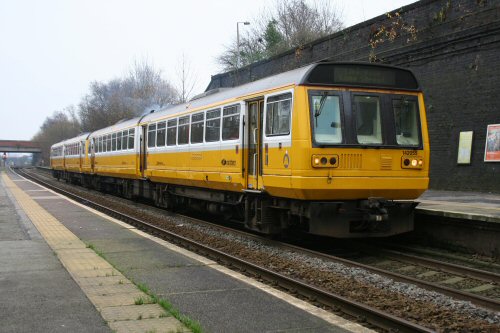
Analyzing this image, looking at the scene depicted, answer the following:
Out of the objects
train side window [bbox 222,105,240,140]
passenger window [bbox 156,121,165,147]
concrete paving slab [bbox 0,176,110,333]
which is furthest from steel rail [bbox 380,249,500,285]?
passenger window [bbox 156,121,165,147]

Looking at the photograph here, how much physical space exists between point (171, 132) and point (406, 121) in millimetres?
7647

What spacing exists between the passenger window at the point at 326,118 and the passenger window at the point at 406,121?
117cm

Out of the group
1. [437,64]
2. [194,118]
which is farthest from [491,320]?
[437,64]

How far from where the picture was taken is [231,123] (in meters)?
11.1

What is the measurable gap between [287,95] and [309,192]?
5.77 feet

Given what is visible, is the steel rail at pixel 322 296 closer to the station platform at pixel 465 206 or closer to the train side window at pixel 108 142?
the station platform at pixel 465 206

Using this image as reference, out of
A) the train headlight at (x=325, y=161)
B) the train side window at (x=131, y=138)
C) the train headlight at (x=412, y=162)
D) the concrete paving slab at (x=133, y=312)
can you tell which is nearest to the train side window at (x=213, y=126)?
the train headlight at (x=325, y=161)

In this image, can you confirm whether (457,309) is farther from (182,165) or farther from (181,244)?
(182,165)

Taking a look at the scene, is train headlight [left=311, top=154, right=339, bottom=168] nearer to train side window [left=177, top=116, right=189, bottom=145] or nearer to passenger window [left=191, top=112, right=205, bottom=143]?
passenger window [left=191, top=112, right=205, bottom=143]

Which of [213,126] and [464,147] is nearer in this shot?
[213,126]

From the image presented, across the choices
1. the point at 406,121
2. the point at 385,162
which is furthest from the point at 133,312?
the point at 406,121

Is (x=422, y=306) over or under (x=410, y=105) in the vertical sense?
under

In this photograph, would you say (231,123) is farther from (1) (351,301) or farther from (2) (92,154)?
(2) (92,154)

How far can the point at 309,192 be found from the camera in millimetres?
8547
